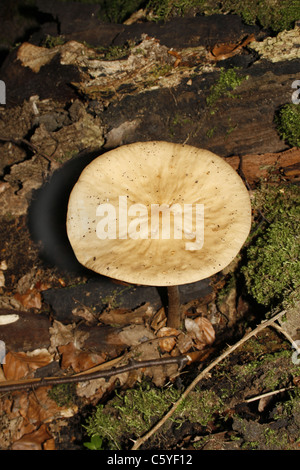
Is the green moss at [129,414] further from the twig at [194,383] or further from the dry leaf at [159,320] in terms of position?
the dry leaf at [159,320]

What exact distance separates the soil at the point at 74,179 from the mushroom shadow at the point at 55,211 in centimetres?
2

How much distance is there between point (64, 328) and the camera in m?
4.34

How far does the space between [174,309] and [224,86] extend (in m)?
3.10

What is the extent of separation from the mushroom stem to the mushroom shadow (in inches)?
67.0

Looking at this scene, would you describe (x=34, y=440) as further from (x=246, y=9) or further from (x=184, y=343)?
(x=246, y=9)

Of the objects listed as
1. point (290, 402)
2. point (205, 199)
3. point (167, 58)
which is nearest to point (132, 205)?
point (205, 199)

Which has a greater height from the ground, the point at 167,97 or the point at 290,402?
the point at 167,97

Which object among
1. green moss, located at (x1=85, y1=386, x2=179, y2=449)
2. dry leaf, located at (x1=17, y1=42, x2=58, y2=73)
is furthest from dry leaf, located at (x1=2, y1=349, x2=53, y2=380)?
dry leaf, located at (x1=17, y1=42, x2=58, y2=73)

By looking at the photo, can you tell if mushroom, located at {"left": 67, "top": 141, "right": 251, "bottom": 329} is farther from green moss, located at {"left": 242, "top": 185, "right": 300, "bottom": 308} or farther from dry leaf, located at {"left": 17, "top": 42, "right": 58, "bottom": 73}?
dry leaf, located at {"left": 17, "top": 42, "right": 58, "bottom": 73}

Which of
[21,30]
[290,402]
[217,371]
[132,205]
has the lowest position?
[217,371]

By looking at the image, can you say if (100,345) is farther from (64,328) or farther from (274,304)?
(274,304)

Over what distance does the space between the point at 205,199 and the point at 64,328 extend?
8.41ft

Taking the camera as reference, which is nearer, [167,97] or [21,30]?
[167,97]

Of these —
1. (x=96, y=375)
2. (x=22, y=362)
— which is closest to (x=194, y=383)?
(x=96, y=375)
